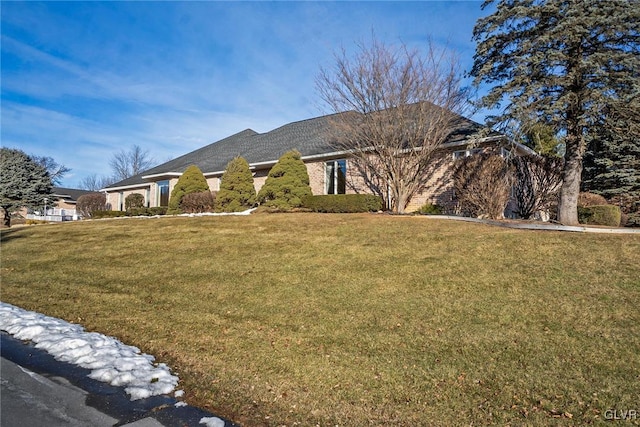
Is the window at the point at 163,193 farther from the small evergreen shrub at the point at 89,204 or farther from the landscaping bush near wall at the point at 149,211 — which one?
the small evergreen shrub at the point at 89,204

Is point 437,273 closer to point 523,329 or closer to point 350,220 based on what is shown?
point 523,329

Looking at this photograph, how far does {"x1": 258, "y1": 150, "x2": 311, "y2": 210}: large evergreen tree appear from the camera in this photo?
17.6m

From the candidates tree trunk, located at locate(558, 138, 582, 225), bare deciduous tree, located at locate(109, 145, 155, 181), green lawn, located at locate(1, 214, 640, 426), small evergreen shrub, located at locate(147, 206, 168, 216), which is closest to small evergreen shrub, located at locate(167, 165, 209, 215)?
small evergreen shrub, located at locate(147, 206, 168, 216)

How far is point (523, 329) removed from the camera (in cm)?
482

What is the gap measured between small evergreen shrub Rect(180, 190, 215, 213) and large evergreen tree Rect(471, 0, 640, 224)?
542 inches

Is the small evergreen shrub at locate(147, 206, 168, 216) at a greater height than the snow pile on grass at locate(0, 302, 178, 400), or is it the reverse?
the small evergreen shrub at locate(147, 206, 168, 216)

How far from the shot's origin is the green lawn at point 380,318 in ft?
11.4

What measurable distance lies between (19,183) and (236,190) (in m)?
15.5

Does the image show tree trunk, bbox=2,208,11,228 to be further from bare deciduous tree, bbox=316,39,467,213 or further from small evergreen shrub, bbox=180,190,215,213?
bare deciduous tree, bbox=316,39,467,213

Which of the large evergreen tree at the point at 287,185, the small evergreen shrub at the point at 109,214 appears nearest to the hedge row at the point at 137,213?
the small evergreen shrub at the point at 109,214

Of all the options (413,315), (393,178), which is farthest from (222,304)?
(393,178)

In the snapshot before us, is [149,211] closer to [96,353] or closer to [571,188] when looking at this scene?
[96,353]

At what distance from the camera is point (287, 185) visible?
57.8 feet

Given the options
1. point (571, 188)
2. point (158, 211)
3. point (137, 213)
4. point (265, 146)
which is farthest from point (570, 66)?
point (137, 213)
